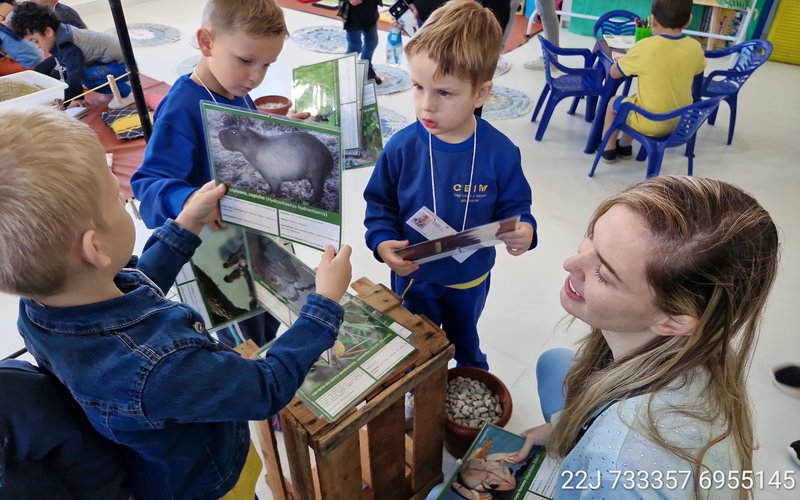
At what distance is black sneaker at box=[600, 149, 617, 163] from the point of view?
370cm

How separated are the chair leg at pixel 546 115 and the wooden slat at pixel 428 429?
9.37 feet

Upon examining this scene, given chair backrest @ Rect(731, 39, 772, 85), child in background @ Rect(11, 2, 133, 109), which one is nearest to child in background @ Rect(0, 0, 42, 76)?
child in background @ Rect(11, 2, 133, 109)

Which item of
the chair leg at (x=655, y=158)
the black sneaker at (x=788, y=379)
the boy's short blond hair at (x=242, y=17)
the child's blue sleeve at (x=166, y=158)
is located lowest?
the black sneaker at (x=788, y=379)

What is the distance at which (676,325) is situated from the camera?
3.37 feet

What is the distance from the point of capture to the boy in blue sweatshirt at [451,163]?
1431 millimetres

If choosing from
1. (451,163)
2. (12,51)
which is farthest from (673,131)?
(12,51)

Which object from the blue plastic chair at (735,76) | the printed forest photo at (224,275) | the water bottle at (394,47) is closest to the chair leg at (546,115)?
the blue plastic chair at (735,76)

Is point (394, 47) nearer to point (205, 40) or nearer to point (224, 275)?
point (205, 40)

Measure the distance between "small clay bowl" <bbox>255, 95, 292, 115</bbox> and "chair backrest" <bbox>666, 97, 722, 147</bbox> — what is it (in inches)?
88.0

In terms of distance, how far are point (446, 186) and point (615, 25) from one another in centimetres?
364

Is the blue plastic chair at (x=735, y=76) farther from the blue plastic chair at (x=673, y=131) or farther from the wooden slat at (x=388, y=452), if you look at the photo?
the wooden slat at (x=388, y=452)

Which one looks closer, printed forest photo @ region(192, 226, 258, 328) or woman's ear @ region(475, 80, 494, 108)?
printed forest photo @ region(192, 226, 258, 328)

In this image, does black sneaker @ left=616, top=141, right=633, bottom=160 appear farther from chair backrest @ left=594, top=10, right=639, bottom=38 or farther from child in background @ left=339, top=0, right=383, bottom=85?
child in background @ left=339, top=0, right=383, bottom=85

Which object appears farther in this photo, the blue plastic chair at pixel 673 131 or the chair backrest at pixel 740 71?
the chair backrest at pixel 740 71
